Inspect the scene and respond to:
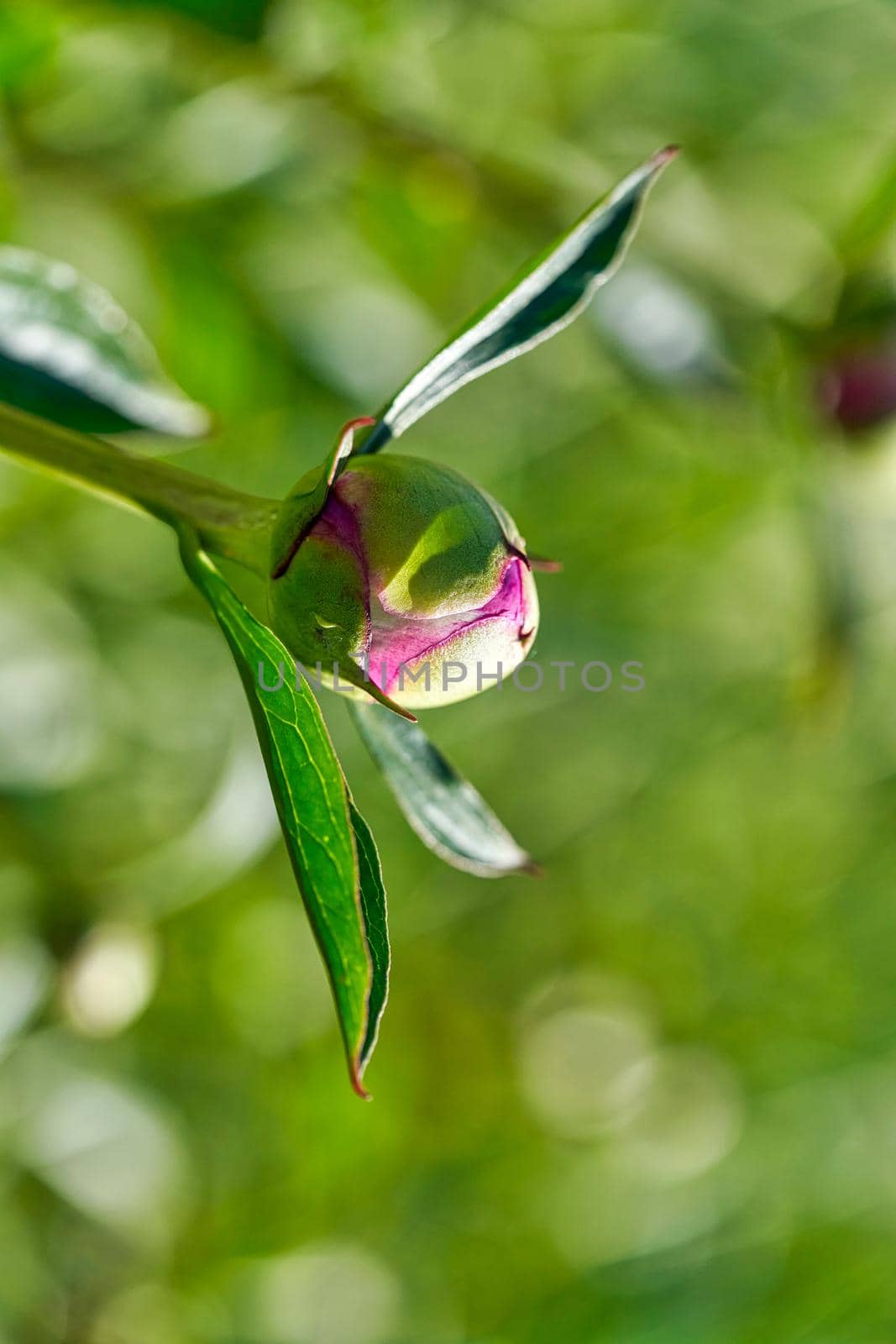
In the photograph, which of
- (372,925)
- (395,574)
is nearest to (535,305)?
(395,574)

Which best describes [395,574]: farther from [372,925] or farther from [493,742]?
[493,742]

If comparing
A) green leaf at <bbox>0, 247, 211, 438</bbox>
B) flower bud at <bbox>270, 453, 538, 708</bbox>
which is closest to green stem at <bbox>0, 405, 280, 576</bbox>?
flower bud at <bbox>270, 453, 538, 708</bbox>

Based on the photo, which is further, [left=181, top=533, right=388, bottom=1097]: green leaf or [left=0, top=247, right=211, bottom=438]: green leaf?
[left=0, top=247, right=211, bottom=438]: green leaf

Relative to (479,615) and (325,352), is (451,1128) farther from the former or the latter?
(479,615)

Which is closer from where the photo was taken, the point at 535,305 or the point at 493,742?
the point at 535,305

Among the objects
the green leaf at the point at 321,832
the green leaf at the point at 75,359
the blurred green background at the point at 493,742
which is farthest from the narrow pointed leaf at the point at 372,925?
the blurred green background at the point at 493,742

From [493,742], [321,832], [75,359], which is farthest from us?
[493,742]

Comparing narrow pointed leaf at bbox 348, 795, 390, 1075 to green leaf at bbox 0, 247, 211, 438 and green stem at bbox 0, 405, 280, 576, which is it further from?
green leaf at bbox 0, 247, 211, 438
